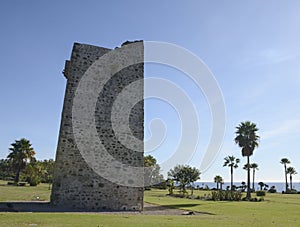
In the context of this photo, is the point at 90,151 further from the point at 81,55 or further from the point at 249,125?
the point at 249,125

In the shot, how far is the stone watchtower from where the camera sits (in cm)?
1471

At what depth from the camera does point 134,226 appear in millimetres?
8445

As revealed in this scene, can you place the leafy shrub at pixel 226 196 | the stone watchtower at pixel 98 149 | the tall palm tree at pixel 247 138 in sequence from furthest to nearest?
the tall palm tree at pixel 247 138 → the leafy shrub at pixel 226 196 → the stone watchtower at pixel 98 149

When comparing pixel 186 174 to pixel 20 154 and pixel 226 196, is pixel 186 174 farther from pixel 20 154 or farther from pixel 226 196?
pixel 20 154

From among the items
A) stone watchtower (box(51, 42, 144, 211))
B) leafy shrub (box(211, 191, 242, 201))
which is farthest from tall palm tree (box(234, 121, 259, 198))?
stone watchtower (box(51, 42, 144, 211))

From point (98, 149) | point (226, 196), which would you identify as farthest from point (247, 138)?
point (98, 149)

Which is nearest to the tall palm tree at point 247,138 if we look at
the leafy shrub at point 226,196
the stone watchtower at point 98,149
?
the leafy shrub at point 226,196

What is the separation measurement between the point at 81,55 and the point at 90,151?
17.2 feet

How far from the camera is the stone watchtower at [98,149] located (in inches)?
579

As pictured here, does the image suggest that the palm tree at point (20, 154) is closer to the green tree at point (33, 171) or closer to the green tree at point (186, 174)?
the green tree at point (33, 171)

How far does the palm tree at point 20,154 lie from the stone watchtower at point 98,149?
31350 millimetres

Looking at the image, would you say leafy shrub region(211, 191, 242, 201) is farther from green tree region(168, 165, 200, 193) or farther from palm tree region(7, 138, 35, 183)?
palm tree region(7, 138, 35, 183)

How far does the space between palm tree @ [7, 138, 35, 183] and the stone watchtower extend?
103 feet

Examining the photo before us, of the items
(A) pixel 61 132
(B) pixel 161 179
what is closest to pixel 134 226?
(A) pixel 61 132
